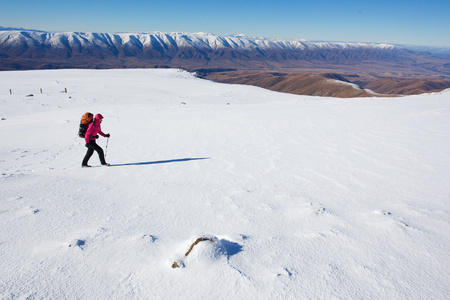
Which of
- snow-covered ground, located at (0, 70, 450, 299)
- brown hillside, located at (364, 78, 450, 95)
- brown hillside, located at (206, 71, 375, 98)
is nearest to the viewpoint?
snow-covered ground, located at (0, 70, 450, 299)

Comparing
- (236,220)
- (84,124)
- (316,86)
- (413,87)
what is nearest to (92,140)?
(84,124)

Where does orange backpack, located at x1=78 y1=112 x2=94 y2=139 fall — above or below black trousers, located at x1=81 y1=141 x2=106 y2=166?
above

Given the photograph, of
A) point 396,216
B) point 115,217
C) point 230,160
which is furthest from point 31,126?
point 396,216

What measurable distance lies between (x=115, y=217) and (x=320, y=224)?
293cm

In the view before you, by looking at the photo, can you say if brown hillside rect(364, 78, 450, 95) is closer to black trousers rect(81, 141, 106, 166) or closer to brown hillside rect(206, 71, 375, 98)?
brown hillside rect(206, 71, 375, 98)

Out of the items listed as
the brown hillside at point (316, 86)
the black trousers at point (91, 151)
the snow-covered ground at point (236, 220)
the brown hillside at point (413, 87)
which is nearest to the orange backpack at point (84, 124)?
the black trousers at point (91, 151)

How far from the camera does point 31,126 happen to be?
1351cm

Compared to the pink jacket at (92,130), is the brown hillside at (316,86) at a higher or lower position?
lower

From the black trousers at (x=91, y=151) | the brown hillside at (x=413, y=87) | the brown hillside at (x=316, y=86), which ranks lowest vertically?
the brown hillside at (x=413, y=87)

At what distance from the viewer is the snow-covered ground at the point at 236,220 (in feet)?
7.98

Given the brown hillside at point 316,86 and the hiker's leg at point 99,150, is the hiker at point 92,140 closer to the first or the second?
the hiker's leg at point 99,150

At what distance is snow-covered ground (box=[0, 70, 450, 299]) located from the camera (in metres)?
2.43

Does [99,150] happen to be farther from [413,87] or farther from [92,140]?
[413,87]

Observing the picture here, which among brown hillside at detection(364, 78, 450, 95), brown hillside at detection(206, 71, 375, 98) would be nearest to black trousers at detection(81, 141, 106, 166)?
brown hillside at detection(206, 71, 375, 98)
